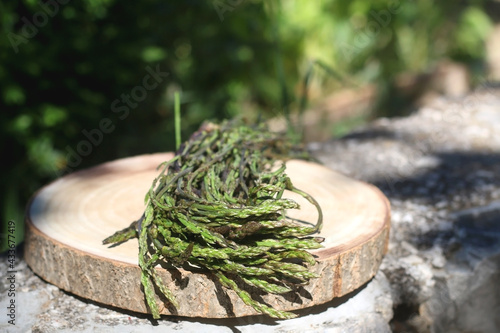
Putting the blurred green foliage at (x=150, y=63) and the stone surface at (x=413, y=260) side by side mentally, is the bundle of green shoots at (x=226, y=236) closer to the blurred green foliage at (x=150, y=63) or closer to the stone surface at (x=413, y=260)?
the stone surface at (x=413, y=260)

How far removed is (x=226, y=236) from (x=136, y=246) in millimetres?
271

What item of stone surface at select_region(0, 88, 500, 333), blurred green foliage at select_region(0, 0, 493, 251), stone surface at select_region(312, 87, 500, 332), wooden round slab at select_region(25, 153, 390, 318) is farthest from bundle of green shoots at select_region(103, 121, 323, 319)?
blurred green foliage at select_region(0, 0, 493, 251)

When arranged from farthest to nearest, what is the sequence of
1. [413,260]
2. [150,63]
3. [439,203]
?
[150,63], [439,203], [413,260]

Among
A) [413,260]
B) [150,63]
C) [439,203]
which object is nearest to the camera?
[413,260]

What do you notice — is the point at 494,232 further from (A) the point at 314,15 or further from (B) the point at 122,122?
(A) the point at 314,15

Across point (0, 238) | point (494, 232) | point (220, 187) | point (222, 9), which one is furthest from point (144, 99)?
point (494, 232)

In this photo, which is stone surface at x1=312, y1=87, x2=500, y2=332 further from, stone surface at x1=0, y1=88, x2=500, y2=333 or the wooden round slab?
the wooden round slab

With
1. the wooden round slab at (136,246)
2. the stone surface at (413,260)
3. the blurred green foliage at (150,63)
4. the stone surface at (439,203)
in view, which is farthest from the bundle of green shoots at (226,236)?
the blurred green foliage at (150,63)

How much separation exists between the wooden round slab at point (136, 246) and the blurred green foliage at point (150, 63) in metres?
0.81

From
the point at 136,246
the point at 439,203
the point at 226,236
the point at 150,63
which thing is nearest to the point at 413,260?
the point at 439,203

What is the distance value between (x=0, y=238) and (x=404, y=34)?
3698mm

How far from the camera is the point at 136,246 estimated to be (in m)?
1.64

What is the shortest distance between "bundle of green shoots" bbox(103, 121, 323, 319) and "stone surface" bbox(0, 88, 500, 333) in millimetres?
186

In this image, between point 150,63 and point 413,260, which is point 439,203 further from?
point 150,63
